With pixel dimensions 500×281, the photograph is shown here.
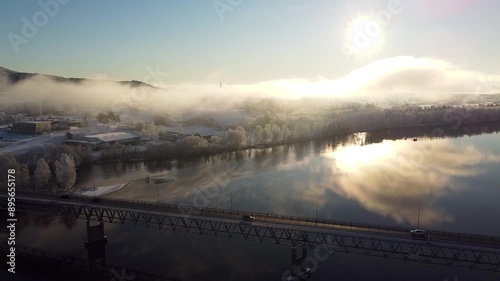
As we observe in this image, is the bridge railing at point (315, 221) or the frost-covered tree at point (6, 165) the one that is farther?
the frost-covered tree at point (6, 165)

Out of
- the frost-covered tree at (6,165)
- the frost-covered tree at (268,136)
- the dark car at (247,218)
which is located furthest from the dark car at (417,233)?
the frost-covered tree at (268,136)

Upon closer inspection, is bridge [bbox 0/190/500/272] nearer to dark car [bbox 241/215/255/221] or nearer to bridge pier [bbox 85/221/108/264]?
dark car [bbox 241/215/255/221]

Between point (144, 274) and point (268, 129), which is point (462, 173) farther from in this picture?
point (144, 274)

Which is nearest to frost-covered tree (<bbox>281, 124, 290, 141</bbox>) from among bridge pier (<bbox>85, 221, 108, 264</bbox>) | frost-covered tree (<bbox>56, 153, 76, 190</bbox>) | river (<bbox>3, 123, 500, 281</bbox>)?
river (<bbox>3, 123, 500, 281</bbox>)

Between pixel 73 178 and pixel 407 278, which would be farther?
pixel 73 178

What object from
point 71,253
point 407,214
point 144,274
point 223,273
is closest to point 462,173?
point 407,214

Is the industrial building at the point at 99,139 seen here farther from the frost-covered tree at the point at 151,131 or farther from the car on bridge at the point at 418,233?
the car on bridge at the point at 418,233

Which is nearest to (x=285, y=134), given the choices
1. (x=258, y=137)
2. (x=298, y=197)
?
(x=258, y=137)
